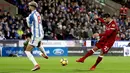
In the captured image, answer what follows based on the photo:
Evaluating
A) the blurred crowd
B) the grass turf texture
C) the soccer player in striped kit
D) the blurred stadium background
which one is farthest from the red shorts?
the blurred crowd

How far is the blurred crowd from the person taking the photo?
31312mm

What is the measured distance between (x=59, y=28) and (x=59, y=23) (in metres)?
0.53

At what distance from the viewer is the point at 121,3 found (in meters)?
43.3

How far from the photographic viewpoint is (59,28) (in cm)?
3306

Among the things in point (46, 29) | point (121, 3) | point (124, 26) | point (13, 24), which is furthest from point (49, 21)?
point (121, 3)

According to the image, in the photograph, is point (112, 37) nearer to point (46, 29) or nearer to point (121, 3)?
point (46, 29)

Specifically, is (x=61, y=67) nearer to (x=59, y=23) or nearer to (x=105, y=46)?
(x=105, y=46)

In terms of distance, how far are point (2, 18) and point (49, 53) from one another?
433 cm

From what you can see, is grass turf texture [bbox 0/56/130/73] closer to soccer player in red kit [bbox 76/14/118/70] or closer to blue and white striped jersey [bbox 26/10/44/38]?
soccer player in red kit [bbox 76/14/118/70]

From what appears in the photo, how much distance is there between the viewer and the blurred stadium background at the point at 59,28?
30.6 m

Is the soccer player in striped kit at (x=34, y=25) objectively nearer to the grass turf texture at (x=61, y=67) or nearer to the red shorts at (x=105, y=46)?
the grass turf texture at (x=61, y=67)

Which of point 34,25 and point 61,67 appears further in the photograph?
point 61,67

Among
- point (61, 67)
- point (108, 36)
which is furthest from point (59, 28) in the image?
point (108, 36)

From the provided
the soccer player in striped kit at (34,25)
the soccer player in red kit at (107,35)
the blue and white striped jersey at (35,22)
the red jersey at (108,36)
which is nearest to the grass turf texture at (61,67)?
the soccer player in striped kit at (34,25)
